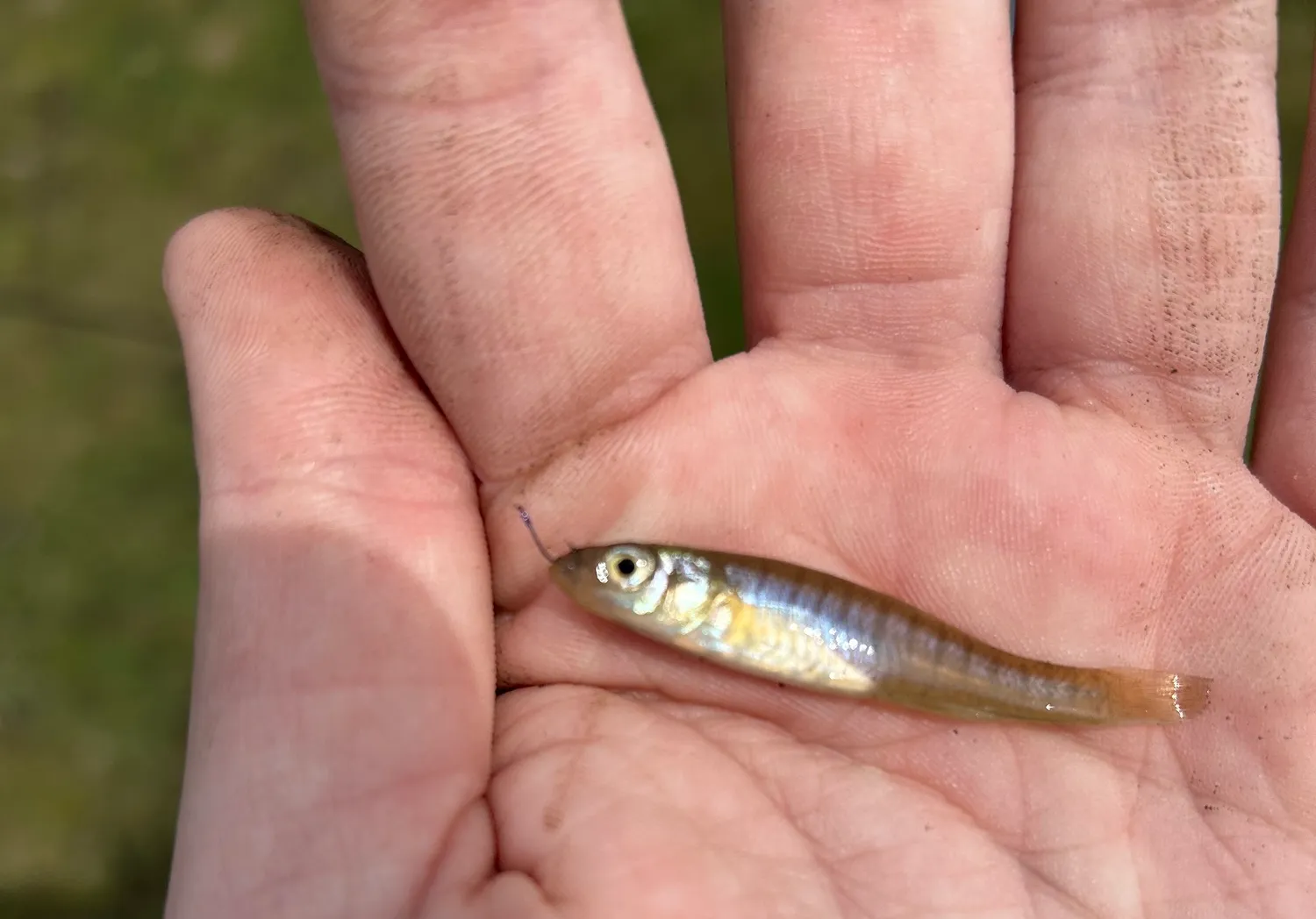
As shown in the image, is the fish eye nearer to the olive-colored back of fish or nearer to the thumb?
the olive-colored back of fish

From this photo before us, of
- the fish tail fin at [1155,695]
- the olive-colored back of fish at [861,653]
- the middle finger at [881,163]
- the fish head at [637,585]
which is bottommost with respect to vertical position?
the fish tail fin at [1155,695]

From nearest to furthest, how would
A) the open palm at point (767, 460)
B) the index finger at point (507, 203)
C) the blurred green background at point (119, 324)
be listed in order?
the open palm at point (767, 460) < the index finger at point (507, 203) < the blurred green background at point (119, 324)

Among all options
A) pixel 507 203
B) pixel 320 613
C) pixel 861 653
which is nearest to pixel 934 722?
pixel 861 653

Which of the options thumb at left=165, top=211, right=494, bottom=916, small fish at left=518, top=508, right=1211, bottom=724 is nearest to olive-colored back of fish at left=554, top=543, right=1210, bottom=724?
small fish at left=518, top=508, right=1211, bottom=724

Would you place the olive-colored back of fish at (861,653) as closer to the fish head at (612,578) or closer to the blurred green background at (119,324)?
the fish head at (612,578)

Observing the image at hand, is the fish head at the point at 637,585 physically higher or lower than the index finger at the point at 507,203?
lower

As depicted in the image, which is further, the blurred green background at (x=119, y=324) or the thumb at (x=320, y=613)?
the blurred green background at (x=119, y=324)

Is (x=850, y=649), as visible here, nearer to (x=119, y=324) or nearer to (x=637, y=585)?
(x=637, y=585)

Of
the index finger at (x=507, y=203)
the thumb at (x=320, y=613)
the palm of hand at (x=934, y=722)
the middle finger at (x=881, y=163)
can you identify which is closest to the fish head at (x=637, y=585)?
the palm of hand at (x=934, y=722)
